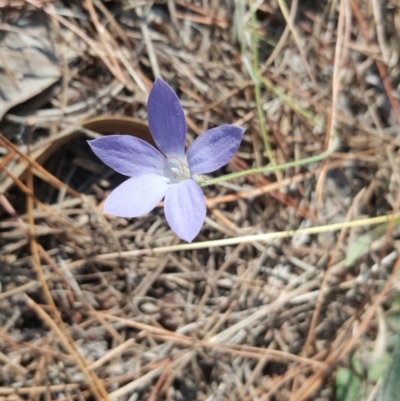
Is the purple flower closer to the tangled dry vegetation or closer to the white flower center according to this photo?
the white flower center

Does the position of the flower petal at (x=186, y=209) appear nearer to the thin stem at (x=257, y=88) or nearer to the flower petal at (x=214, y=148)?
the flower petal at (x=214, y=148)

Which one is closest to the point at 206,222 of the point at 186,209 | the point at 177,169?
the point at 177,169

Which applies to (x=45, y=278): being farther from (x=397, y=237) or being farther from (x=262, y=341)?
(x=397, y=237)

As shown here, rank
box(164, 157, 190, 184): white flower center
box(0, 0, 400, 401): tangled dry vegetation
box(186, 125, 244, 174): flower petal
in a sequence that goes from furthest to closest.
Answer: box(0, 0, 400, 401): tangled dry vegetation
box(164, 157, 190, 184): white flower center
box(186, 125, 244, 174): flower petal

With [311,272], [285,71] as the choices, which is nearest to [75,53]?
[285,71]

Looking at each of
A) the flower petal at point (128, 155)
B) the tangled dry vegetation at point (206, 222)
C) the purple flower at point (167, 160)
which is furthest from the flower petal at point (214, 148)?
the tangled dry vegetation at point (206, 222)

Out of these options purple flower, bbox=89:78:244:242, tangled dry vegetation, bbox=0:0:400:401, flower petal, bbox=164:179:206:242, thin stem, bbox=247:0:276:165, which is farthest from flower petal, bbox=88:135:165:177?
thin stem, bbox=247:0:276:165
